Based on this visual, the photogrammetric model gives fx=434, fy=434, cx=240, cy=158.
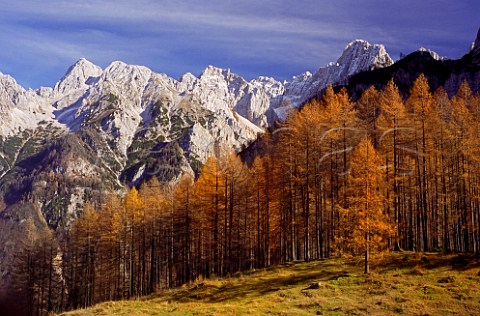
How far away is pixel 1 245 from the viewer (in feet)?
513

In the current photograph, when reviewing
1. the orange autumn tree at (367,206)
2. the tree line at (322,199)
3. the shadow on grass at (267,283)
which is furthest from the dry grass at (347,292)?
the tree line at (322,199)

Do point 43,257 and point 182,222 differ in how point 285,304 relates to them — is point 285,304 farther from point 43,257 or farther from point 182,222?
point 43,257

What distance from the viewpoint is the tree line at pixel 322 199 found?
40469 mm

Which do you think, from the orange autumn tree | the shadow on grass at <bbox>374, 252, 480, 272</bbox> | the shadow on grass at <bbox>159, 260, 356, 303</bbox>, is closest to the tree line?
the orange autumn tree

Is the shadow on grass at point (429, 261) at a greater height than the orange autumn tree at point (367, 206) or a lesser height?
lesser

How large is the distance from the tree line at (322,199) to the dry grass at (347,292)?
2.55 meters

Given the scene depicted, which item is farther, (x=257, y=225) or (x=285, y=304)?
(x=257, y=225)

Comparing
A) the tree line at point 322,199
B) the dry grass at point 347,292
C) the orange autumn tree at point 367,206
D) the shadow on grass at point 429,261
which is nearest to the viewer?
the dry grass at point 347,292

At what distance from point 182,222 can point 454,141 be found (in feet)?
118

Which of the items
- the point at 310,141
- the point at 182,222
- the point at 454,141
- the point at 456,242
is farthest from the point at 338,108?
the point at 182,222

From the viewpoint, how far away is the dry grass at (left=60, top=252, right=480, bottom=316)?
25641mm

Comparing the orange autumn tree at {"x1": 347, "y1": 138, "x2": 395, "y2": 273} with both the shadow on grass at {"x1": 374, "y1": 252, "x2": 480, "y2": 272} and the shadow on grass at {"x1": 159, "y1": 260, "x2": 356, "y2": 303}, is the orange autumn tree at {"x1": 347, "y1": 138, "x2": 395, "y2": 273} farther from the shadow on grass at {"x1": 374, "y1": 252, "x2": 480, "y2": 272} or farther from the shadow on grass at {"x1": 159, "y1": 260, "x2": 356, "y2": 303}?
the shadow on grass at {"x1": 159, "y1": 260, "x2": 356, "y2": 303}

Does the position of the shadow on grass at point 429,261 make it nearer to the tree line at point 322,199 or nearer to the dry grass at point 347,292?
the dry grass at point 347,292

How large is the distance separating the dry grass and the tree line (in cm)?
255
